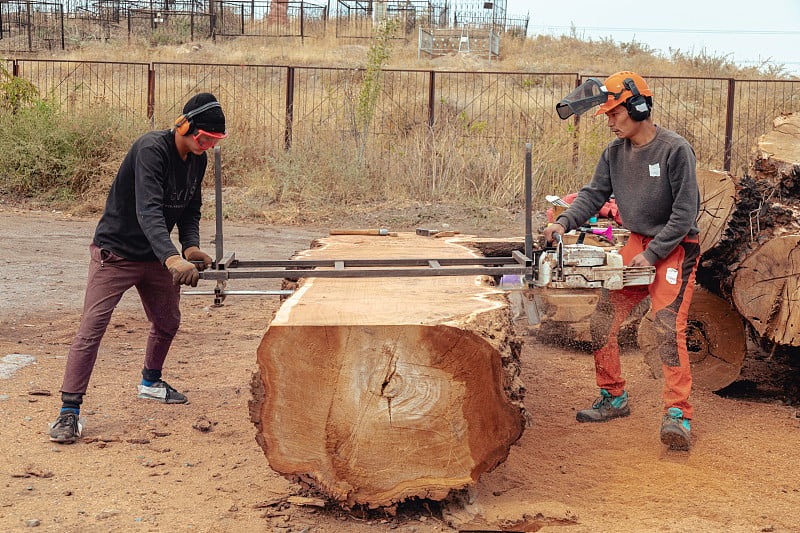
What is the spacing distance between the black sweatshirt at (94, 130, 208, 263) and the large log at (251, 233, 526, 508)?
104 centimetres

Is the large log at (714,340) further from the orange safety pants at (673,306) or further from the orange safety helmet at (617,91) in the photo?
the orange safety helmet at (617,91)

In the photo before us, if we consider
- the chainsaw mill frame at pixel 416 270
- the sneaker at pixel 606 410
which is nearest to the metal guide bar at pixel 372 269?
the chainsaw mill frame at pixel 416 270

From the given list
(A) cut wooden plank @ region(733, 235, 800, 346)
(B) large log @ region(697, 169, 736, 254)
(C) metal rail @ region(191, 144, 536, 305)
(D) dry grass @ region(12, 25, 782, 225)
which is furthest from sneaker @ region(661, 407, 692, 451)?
(D) dry grass @ region(12, 25, 782, 225)

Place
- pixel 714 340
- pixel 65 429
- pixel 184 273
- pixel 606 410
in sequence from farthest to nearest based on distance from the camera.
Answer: pixel 714 340 → pixel 606 410 → pixel 65 429 → pixel 184 273

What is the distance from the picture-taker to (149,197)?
4051mm

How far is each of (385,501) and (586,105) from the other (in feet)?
6.65

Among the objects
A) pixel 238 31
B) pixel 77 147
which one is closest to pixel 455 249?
pixel 77 147

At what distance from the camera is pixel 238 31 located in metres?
29.8

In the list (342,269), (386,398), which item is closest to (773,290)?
(342,269)

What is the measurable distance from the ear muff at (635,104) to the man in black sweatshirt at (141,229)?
198cm

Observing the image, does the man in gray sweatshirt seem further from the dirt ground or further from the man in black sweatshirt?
the man in black sweatshirt

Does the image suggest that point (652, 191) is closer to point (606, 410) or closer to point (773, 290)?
point (773, 290)

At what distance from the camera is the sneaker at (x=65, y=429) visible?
4.09 metres

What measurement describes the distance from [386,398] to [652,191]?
1.88m
